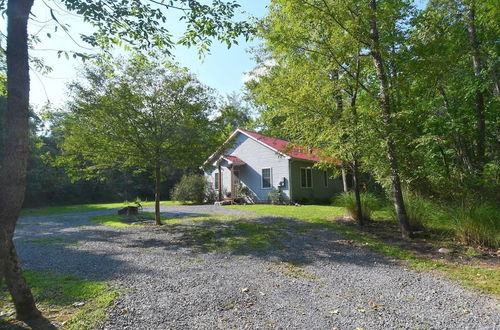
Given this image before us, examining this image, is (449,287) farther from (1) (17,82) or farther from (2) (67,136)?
(2) (67,136)

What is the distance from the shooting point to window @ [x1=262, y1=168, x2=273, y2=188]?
19.2 metres

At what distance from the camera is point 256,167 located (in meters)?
20.0

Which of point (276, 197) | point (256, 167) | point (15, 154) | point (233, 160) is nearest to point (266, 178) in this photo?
point (256, 167)

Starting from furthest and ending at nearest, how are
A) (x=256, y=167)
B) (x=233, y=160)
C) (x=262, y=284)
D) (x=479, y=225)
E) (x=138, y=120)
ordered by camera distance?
(x=233, y=160) → (x=256, y=167) → (x=138, y=120) → (x=479, y=225) → (x=262, y=284)

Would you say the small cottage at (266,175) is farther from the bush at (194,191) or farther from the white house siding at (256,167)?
the bush at (194,191)

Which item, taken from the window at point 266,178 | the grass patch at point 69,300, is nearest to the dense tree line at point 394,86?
the grass patch at point 69,300

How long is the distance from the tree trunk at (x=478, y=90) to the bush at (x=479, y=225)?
3404mm

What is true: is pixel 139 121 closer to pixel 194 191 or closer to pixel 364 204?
pixel 364 204

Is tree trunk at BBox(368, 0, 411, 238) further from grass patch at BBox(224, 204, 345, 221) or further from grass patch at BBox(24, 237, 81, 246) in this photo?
grass patch at BBox(24, 237, 81, 246)

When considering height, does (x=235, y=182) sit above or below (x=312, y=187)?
above

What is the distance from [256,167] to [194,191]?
492 cm


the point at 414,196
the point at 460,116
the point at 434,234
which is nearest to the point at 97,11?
the point at 434,234

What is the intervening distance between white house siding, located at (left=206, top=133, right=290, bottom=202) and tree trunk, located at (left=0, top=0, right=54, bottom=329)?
15.6m

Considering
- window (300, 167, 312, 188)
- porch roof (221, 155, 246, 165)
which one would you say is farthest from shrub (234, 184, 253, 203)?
window (300, 167, 312, 188)
